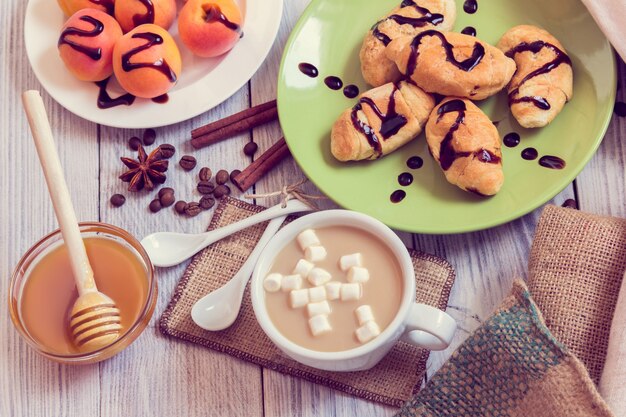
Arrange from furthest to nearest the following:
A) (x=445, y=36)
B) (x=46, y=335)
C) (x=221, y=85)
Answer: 1. (x=221, y=85)
2. (x=445, y=36)
3. (x=46, y=335)

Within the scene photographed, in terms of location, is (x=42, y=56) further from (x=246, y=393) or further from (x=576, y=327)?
(x=576, y=327)

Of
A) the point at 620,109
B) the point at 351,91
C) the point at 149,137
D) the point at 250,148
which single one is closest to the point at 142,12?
the point at 149,137

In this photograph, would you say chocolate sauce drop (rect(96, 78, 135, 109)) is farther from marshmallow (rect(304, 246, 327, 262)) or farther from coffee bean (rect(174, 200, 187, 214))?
marshmallow (rect(304, 246, 327, 262))

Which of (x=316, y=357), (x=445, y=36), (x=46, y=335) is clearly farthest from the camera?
(x=445, y=36)

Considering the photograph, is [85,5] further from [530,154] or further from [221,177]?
[530,154]

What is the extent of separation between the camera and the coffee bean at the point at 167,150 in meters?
1.74

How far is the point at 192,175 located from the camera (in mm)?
1740

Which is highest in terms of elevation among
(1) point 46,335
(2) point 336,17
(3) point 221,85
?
(2) point 336,17

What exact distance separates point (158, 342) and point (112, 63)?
0.63 meters

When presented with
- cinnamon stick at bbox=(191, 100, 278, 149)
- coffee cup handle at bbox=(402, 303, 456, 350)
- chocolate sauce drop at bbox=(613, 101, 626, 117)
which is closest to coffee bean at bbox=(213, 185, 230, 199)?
cinnamon stick at bbox=(191, 100, 278, 149)

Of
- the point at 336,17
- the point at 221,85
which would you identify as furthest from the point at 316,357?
the point at 336,17

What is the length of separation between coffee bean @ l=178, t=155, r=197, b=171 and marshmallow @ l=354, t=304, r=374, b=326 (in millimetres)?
566

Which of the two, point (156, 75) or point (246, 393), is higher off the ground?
point (156, 75)

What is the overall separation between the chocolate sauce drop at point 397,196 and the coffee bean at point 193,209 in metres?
0.42
